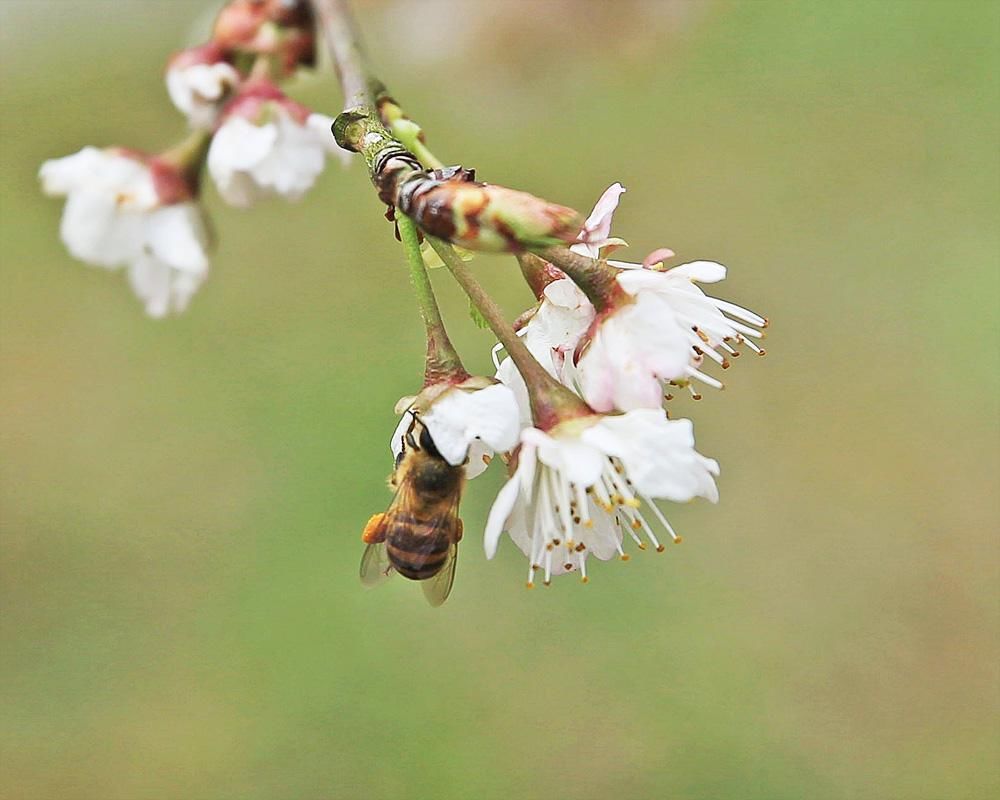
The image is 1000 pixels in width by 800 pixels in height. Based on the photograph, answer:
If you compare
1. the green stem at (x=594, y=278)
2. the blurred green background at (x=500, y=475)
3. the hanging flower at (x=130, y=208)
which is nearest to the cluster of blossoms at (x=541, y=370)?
the green stem at (x=594, y=278)

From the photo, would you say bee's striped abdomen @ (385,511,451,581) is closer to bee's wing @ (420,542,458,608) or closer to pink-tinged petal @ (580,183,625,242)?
bee's wing @ (420,542,458,608)

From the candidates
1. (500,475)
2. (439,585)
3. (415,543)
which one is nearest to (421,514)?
(415,543)

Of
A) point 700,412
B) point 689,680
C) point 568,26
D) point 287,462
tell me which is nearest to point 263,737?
point 287,462

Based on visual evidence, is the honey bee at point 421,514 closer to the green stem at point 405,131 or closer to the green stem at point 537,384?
the green stem at point 537,384

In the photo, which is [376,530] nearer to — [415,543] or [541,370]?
[415,543]

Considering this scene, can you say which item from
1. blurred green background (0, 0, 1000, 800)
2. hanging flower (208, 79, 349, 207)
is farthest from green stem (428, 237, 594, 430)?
blurred green background (0, 0, 1000, 800)

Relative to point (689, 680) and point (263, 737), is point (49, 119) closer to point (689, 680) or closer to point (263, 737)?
point (263, 737)

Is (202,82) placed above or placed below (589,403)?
above
